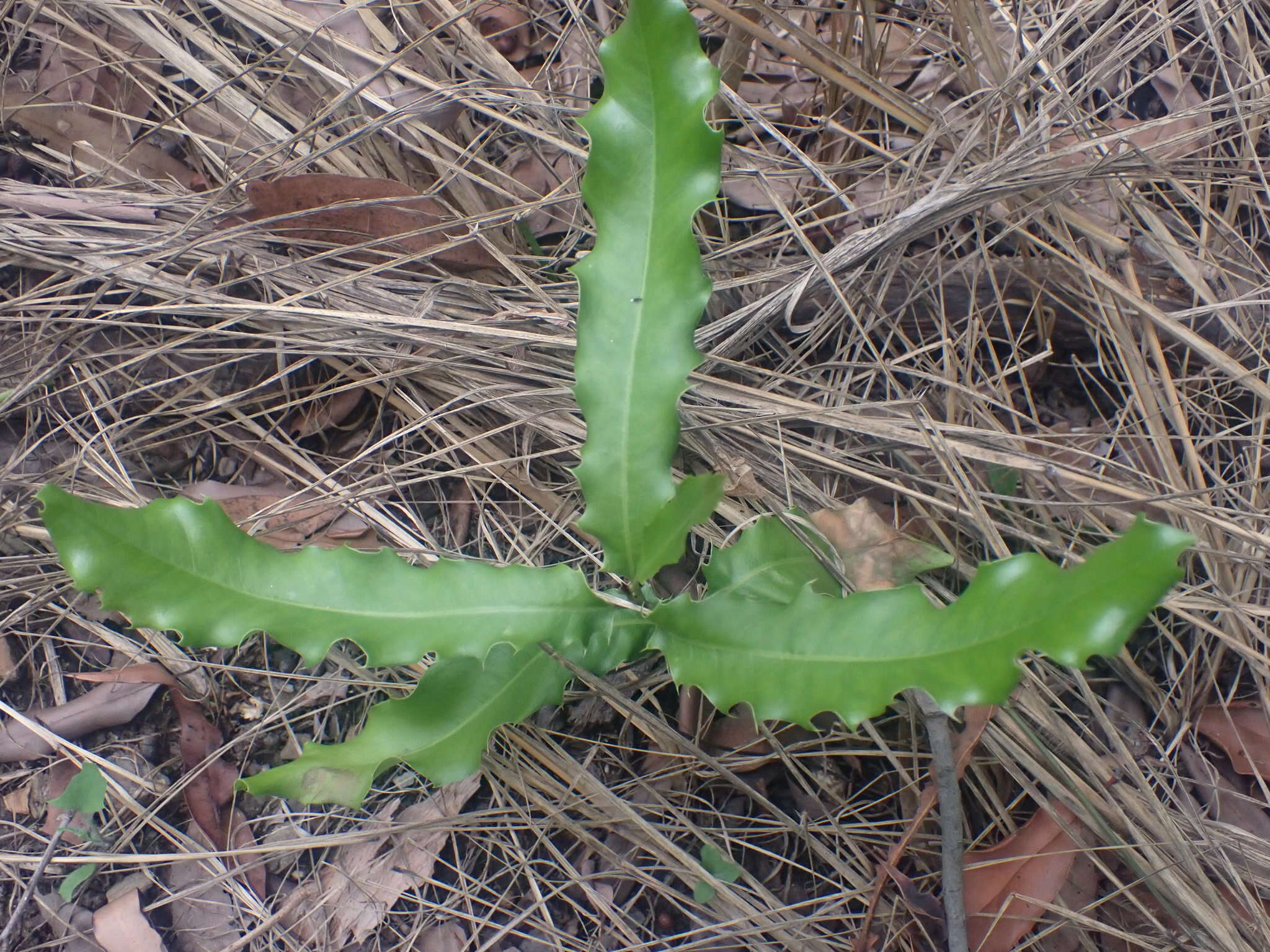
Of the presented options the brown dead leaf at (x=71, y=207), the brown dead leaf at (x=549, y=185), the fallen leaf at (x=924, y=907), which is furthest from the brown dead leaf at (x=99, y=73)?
the fallen leaf at (x=924, y=907)

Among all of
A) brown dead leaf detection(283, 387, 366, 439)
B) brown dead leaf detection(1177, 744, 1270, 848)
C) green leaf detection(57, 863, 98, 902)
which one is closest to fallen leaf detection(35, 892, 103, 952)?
green leaf detection(57, 863, 98, 902)

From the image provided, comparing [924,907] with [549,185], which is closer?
[924,907]

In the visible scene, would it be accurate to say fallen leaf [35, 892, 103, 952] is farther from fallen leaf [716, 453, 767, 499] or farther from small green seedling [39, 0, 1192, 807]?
fallen leaf [716, 453, 767, 499]

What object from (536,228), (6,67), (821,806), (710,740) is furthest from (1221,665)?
(6,67)

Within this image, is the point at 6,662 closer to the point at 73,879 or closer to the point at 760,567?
the point at 73,879

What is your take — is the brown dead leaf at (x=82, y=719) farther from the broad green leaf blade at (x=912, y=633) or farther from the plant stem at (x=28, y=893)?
the broad green leaf blade at (x=912, y=633)

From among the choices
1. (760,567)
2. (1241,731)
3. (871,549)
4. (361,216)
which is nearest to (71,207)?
(361,216)

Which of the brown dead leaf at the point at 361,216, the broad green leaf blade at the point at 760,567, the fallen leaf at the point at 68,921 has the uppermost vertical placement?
the brown dead leaf at the point at 361,216
